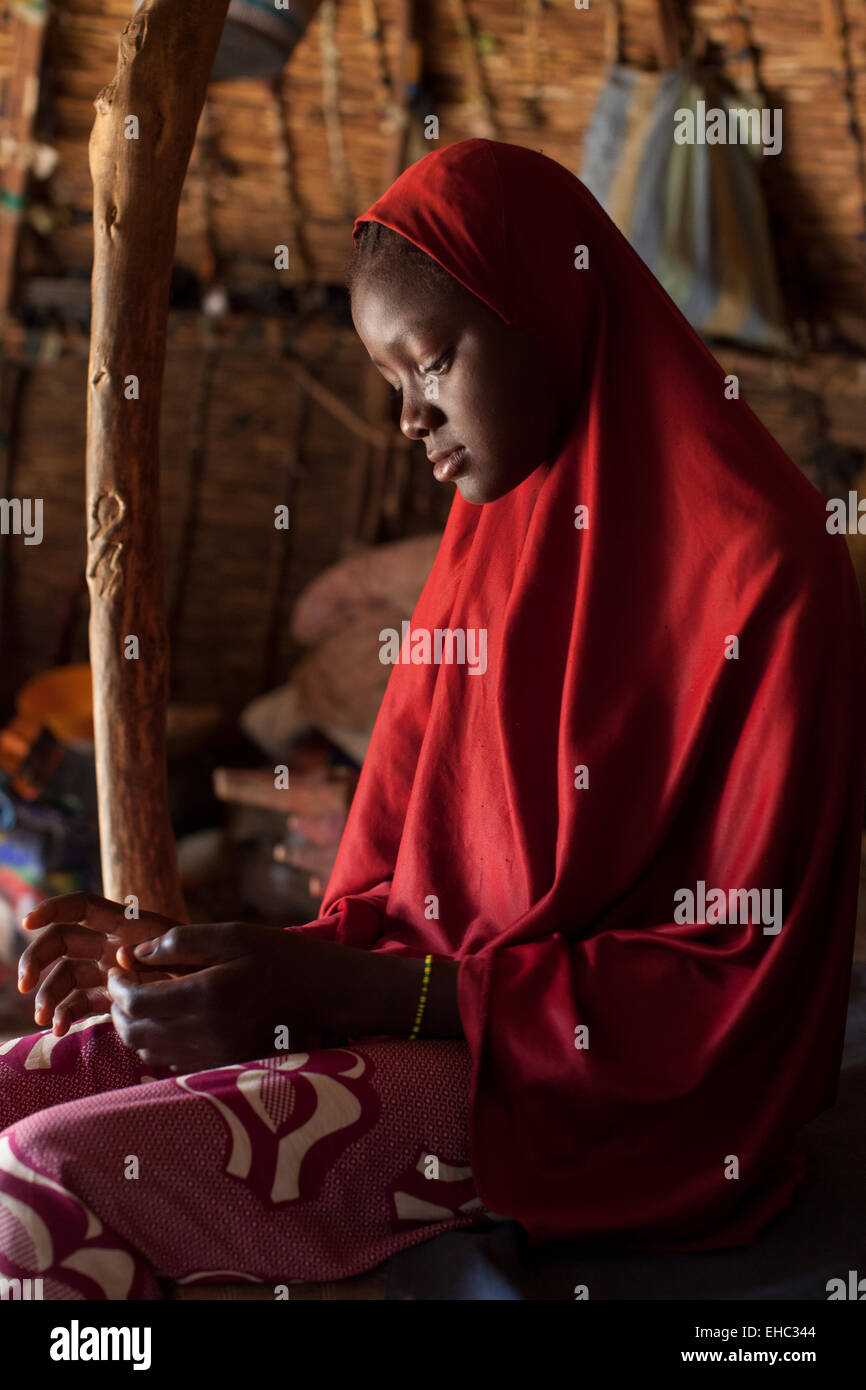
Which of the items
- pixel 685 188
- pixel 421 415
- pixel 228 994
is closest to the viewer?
pixel 228 994

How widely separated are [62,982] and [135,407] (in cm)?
76

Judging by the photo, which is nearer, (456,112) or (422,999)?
(422,999)

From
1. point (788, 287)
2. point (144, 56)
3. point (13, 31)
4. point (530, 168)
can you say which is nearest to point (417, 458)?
point (788, 287)

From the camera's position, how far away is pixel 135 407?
1625mm

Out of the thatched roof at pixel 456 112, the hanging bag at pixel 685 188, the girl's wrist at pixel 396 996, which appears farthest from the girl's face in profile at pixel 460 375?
the thatched roof at pixel 456 112

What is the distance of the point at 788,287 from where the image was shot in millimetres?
4203

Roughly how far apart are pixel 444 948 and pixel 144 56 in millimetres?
1157

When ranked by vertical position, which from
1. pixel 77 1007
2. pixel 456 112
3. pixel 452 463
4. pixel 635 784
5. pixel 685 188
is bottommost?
pixel 77 1007

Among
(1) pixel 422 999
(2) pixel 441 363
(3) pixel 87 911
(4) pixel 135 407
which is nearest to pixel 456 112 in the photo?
(4) pixel 135 407

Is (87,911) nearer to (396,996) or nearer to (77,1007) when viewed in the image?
(77,1007)

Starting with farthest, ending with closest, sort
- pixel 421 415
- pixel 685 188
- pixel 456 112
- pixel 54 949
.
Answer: pixel 456 112
pixel 685 188
pixel 54 949
pixel 421 415

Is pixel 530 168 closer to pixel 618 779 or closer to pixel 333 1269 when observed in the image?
pixel 618 779

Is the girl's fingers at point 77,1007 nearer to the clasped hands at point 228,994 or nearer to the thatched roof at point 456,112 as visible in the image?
the clasped hands at point 228,994

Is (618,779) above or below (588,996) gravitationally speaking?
above
